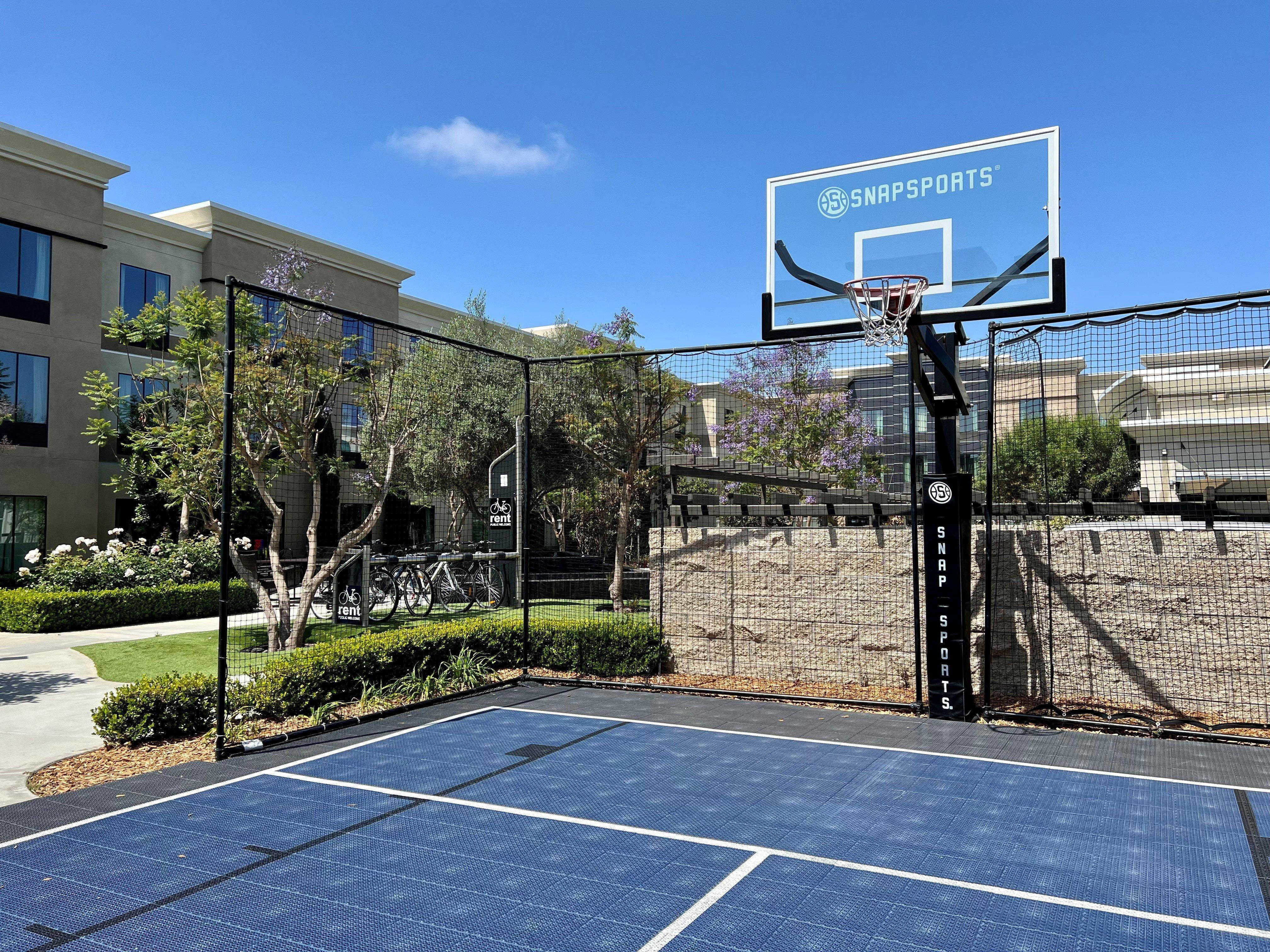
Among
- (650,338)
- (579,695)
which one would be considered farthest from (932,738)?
(650,338)

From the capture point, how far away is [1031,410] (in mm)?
7453

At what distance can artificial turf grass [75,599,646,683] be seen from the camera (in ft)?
32.3

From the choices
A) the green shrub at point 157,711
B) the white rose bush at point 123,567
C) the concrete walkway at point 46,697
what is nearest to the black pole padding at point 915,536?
the green shrub at point 157,711

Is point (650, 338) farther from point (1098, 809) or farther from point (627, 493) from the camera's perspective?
point (1098, 809)

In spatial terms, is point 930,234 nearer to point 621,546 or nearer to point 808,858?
point 808,858

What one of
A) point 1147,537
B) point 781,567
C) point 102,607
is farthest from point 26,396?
point 1147,537

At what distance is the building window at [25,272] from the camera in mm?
19188

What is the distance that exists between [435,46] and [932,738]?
9.56 m

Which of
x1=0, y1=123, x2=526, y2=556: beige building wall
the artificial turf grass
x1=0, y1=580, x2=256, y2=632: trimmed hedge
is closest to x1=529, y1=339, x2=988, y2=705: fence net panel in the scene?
the artificial turf grass

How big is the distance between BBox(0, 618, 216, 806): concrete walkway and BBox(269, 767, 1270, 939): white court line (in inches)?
78.7

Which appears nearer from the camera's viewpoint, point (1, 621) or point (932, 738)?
point (932, 738)

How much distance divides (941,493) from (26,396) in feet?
69.1

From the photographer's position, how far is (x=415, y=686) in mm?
7789

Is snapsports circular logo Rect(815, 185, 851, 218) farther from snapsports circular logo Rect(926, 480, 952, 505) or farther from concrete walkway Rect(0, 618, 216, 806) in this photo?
concrete walkway Rect(0, 618, 216, 806)
